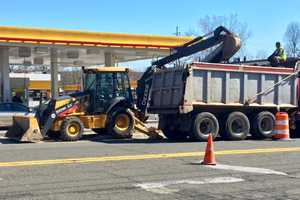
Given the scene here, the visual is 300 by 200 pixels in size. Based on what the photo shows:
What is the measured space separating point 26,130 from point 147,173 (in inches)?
360

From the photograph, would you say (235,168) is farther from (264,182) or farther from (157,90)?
(157,90)

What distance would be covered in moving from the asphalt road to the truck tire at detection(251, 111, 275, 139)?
13.2 ft

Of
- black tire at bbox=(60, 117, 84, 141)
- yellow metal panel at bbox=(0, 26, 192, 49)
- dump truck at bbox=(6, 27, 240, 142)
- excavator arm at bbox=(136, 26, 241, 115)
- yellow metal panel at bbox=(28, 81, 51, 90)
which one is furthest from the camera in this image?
yellow metal panel at bbox=(28, 81, 51, 90)

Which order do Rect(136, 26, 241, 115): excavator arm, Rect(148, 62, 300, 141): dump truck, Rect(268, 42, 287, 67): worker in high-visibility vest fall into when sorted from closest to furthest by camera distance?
Rect(148, 62, 300, 141): dump truck
Rect(136, 26, 241, 115): excavator arm
Rect(268, 42, 287, 67): worker in high-visibility vest

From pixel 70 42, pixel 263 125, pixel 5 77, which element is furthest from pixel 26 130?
pixel 5 77

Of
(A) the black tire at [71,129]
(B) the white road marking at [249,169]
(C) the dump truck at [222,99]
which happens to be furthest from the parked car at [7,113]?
(B) the white road marking at [249,169]

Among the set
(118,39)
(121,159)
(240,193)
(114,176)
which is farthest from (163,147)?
(118,39)

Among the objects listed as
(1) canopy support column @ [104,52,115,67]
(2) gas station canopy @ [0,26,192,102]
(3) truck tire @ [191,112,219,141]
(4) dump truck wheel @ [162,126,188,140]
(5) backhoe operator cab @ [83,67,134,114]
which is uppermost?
(2) gas station canopy @ [0,26,192,102]

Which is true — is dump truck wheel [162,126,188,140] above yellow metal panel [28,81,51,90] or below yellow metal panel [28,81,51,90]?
below

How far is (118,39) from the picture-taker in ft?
106

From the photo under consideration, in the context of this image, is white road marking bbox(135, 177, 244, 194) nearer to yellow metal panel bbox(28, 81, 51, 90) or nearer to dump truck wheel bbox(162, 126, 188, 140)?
dump truck wheel bbox(162, 126, 188, 140)

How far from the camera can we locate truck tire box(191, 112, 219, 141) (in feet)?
63.3

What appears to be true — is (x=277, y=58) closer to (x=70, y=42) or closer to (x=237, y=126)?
(x=237, y=126)

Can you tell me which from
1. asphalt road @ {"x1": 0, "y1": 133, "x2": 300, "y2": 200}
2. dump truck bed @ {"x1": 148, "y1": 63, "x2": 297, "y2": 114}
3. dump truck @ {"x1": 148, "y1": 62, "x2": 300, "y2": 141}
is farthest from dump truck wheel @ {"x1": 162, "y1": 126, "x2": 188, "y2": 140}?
asphalt road @ {"x1": 0, "y1": 133, "x2": 300, "y2": 200}
